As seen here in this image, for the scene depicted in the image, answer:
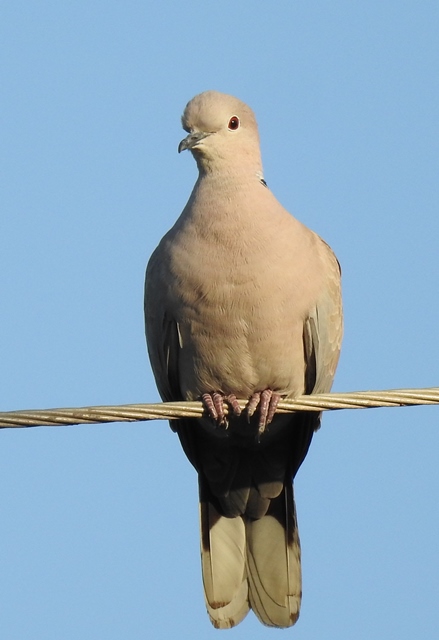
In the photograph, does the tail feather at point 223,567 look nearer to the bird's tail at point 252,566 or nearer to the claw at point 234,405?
the bird's tail at point 252,566

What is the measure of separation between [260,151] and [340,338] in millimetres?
1092

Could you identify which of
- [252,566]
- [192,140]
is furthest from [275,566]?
[192,140]

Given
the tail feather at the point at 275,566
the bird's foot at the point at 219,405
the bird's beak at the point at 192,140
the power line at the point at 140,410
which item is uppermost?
the bird's beak at the point at 192,140

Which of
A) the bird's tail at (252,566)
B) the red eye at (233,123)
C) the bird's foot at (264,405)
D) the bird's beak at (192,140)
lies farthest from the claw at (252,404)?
the red eye at (233,123)

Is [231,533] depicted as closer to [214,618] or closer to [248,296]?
[214,618]

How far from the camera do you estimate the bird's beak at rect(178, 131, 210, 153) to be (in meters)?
6.18

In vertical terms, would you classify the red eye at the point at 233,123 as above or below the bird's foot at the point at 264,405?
above

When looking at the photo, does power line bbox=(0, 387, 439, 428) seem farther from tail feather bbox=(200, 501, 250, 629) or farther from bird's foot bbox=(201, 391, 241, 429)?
tail feather bbox=(200, 501, 250, 629)

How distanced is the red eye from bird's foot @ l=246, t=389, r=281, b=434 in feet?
4.51

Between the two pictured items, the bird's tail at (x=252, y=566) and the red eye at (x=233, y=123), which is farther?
the bird's tail at (x=252, y=566)

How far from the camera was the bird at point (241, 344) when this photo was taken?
595cm

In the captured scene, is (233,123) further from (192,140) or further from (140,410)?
(140,410)

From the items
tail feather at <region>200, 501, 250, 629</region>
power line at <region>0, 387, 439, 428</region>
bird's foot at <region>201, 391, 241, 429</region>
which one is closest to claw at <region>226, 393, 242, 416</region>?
bird's foot at <region>201, 391, 241, 429</region>

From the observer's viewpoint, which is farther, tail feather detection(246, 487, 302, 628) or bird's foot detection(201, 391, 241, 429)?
tail feather detection(246, 487, 302, 628)
